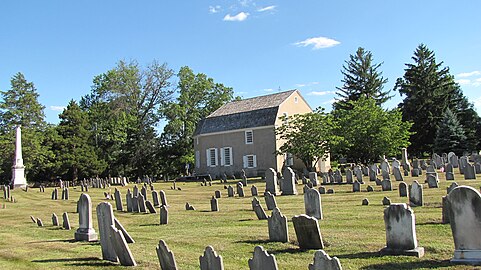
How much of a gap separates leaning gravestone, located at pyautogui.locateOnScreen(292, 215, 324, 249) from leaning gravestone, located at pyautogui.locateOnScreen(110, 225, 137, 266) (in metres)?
3.34

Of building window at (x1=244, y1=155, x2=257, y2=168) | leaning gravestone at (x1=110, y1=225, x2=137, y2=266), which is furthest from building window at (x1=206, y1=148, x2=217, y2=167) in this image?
leaning gravestone at (x1=110, y1=225, x2=137, y2=266)

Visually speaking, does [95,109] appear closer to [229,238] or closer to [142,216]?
[142,216]

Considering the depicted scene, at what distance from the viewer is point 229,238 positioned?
1099 centimetres

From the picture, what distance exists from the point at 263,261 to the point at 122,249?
12.7ft

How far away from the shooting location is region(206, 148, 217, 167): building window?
172ft

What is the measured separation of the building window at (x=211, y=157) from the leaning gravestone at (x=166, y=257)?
44.3 metres

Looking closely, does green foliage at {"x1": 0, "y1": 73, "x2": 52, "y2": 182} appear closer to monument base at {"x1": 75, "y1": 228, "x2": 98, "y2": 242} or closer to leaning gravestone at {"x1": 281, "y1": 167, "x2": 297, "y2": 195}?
leaning gravestone at {"x1": 281, "y1": 167, "x2": 297, "y2": 195}

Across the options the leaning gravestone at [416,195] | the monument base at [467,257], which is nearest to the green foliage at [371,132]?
the leaning gravestone at [416,195]

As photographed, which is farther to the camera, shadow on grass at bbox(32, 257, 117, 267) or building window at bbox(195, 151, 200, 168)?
building window at bbox(195, 151, 200, 168)

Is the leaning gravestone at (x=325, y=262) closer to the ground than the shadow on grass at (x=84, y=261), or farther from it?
farther from it


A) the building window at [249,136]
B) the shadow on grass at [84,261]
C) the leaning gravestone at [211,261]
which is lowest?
the shadow on grass at [84,261]

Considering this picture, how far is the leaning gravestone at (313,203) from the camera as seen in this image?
43.0 ft

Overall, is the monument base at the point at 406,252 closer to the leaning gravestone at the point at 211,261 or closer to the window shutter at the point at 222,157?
the leaning gravestone at the point at 211,261

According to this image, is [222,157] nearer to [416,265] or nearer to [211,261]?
[416,265]
